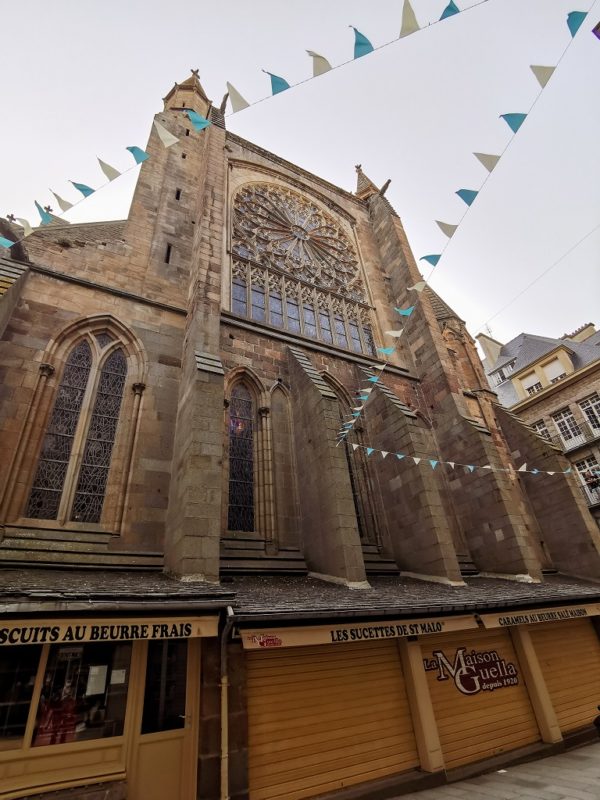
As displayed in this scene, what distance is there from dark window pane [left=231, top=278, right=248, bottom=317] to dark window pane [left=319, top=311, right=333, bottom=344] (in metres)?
3.09

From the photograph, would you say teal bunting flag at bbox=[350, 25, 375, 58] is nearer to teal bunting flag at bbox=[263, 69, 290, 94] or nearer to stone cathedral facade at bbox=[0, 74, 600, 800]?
teal bunting flag at bbox=[263, 69, 290, 94]

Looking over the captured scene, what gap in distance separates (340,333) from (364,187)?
12.5m

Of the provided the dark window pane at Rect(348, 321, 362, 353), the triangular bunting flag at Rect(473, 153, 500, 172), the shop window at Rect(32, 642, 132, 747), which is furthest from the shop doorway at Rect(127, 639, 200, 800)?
the dark window pane at Rect(348, 321, 362, 353)

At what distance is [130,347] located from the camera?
10.6 meters

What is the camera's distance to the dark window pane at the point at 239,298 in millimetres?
13486

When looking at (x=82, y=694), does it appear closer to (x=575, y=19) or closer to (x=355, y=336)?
(x=575, y=19)

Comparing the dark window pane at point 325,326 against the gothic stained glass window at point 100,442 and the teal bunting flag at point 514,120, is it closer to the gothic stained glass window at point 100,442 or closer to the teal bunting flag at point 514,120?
the gothic stained glass window at point 100,442

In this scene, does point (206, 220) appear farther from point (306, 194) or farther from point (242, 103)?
point (306, 194)

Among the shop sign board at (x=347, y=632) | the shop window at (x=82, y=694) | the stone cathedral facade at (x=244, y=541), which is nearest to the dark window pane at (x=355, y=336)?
the stone cathedral facade at (x=244, y=541)

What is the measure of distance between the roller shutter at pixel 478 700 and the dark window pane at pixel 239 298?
10.3 meters

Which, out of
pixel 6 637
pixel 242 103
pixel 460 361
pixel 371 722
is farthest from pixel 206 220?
pixel 460 361

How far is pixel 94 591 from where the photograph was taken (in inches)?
196

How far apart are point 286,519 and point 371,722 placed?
4.40 meters

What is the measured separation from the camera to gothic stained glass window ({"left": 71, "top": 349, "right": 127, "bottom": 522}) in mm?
8484
